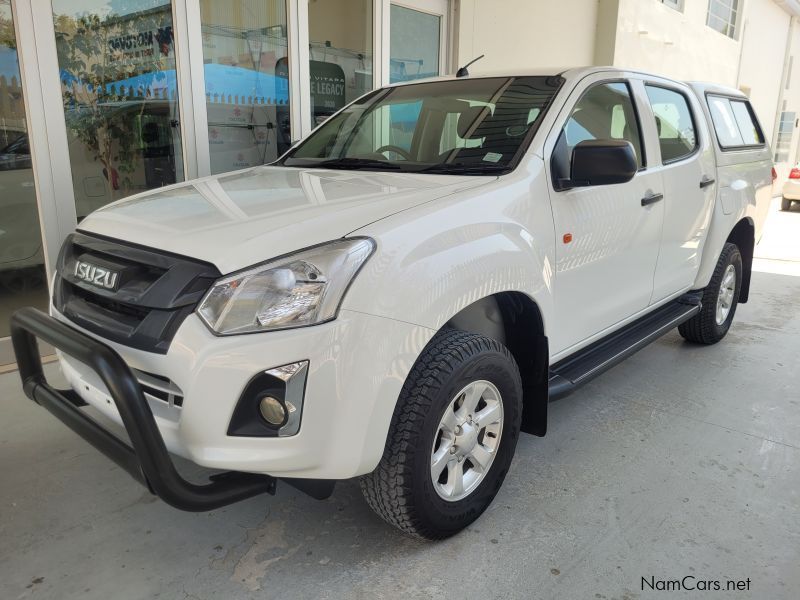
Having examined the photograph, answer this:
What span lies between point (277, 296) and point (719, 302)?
3781 millimetres

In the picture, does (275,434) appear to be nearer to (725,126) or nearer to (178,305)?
(178,305)

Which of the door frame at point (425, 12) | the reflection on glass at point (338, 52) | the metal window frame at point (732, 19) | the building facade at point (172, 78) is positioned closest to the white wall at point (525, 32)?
the building facade at point (172, 78)

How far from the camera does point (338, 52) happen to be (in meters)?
6.32

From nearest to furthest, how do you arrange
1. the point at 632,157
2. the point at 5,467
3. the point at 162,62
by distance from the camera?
the point at 632,157, the point at 5,467, the point at 162,62

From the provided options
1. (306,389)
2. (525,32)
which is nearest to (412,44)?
(525,32)

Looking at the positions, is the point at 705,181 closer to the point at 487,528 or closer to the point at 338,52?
the point at 487,528

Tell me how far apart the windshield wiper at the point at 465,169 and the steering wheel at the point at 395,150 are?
267 mm

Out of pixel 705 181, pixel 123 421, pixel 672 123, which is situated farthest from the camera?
pixel 705 181

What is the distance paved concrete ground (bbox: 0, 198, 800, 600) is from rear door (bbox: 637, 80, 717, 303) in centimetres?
89

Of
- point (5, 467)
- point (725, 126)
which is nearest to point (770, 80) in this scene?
point (725, 126)

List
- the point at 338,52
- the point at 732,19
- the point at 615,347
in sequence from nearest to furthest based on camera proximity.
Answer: the point at 615,347, the point at 338,52, the point at 732,19

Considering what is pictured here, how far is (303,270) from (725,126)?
12.2 feet

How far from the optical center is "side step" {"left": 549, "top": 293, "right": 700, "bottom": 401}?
275 centimetres

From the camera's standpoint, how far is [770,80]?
17891mm
